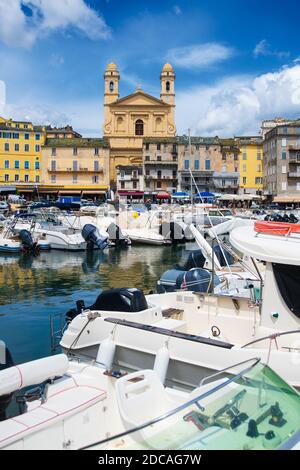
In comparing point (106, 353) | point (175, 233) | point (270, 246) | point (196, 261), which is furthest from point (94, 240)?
point (270, 246)

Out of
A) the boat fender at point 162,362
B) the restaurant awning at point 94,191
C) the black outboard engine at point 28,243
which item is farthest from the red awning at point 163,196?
the boat fender at point 162,362

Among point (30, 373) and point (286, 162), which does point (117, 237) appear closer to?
point (30, 373)

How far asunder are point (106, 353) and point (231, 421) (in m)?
5.16

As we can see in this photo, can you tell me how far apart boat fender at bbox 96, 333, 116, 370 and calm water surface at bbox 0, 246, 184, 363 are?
2.94 metres

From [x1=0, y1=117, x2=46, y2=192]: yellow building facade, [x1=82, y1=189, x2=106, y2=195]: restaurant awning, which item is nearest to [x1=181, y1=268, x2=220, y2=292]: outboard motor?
[x1=82, y1=189, x2=106, y2=195]: restaurant awning

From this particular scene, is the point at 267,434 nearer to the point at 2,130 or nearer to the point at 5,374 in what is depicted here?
the point at 5,374

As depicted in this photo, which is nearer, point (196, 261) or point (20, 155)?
point (196, 261)

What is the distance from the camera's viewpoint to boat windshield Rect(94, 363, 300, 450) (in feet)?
15.5

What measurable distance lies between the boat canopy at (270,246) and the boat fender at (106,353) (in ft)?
11.6

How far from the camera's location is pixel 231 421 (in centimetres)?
502

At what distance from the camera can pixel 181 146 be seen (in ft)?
259

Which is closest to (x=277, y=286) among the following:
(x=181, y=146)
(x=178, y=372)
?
(x=178, y=372)

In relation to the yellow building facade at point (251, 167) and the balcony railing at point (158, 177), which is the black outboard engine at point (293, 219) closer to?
the balcony railing at point (158, 177)

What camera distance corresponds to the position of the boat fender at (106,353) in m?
9.75
